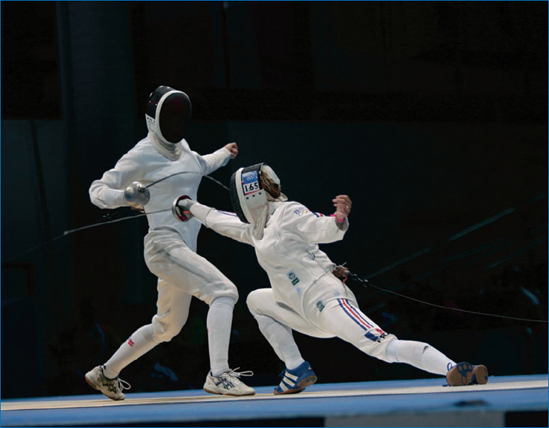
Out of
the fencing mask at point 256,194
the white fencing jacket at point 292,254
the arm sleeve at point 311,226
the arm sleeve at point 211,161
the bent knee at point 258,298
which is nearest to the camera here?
the arm sleeve at point 311,226

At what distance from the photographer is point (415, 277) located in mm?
5230

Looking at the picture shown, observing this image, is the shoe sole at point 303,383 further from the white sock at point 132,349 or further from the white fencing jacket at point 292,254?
the white sock at point 132,349

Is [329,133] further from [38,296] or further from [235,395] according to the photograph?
[235,395]

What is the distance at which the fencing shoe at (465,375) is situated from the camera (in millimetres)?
2709

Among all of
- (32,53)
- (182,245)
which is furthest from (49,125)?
(182,245)

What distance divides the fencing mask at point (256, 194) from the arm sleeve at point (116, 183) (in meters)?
0.48

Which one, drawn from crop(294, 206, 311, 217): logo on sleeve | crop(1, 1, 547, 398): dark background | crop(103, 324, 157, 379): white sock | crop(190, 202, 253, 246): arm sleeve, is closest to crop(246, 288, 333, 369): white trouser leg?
crop(190, 202, 253, 246): arm sleeve

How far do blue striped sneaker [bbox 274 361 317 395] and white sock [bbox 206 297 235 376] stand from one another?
234mm

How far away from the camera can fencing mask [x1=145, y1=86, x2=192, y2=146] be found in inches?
136

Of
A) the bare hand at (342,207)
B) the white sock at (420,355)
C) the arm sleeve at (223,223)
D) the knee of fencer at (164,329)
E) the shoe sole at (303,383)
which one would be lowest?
the shoe sole at (303,383)

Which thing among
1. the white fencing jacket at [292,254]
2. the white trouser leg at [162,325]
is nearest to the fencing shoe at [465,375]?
the white fencing jacket at [292,254]

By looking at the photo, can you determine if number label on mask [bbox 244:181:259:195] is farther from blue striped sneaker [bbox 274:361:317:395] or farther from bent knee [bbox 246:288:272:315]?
blue striped sneaker [bbox 274:361:317:395]

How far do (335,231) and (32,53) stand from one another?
3070 mm

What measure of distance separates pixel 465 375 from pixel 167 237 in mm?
1342
